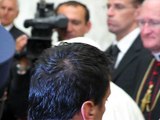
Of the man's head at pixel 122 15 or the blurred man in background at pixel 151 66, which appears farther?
the man's head at pixel 122 15

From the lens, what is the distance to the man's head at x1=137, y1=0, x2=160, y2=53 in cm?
238

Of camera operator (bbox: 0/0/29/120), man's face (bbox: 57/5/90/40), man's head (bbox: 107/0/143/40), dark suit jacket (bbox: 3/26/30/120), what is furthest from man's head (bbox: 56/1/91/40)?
dark suit jacket (bbox: 3/26/30/120)

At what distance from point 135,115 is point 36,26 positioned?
63cm

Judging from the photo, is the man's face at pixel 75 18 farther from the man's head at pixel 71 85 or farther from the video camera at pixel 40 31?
the man's head at pixel 71 85

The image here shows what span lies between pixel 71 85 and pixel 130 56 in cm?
172

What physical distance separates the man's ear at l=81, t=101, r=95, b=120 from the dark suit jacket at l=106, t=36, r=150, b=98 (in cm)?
138

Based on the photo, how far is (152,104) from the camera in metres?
2.24

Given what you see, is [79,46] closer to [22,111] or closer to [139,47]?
[22,111]

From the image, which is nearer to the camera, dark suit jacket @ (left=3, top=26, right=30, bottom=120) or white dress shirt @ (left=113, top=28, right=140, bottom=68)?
dark suit jacket @ (left=3, top=26, right=30, bottom=120)

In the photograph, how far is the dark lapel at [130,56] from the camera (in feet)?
8.77

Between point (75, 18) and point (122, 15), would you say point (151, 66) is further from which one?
point (75, 18)

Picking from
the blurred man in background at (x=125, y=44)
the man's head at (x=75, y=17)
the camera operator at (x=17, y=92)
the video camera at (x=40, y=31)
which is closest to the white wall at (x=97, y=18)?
the man's head at (x=75, y=17)

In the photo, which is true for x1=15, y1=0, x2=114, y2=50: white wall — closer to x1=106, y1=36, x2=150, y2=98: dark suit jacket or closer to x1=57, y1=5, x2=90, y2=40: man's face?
x1=57, y1=5, x2=90, y2=40: man's face

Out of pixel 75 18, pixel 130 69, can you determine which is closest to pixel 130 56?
pixel 130 69
